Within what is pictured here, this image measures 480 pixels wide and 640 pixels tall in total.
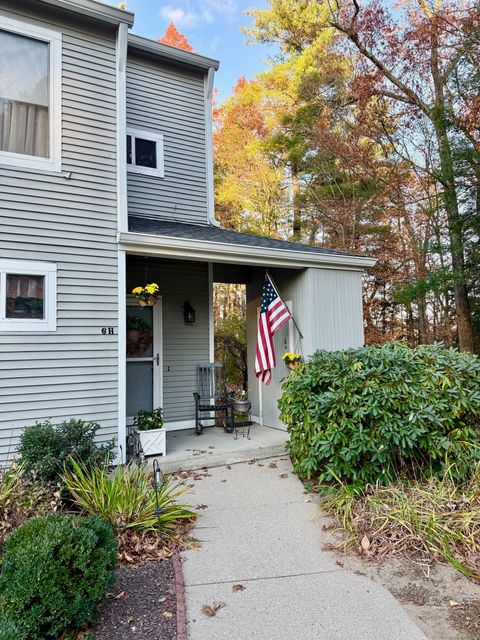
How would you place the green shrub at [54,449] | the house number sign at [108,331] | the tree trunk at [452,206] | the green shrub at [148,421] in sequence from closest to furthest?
1. the green shrub at [54,449]
2. the house number sign at [108,331]
3. the green shrub at [148,421]
4. the tree trunk at [452,206]

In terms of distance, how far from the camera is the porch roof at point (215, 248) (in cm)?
491

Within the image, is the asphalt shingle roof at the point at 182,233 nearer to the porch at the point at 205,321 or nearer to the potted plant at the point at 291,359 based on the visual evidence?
the porch at the point at 205,321

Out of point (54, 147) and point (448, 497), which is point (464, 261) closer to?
point (448, 497)

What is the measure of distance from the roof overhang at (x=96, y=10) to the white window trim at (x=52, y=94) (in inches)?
11.1

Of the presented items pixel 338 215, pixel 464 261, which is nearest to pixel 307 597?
pixel 464 261

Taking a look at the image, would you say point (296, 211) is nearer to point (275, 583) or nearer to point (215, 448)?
point (215, 448)

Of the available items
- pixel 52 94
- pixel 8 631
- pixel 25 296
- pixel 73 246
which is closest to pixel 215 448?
pixel 25 296

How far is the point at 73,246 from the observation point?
4625mm

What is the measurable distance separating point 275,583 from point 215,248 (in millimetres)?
3718

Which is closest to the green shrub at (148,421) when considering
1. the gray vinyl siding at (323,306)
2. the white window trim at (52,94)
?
the gray vinyl siding at (323,306)

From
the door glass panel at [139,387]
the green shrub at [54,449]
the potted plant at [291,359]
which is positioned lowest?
the green shrub at [54,449]

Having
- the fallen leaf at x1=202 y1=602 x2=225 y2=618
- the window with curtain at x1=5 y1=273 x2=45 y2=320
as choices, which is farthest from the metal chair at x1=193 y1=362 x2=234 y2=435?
the fallen leaf at x1=202 y1=602 x2=225 y2=618

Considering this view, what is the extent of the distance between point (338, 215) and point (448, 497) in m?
9.79

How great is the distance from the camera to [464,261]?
898 centimetres
